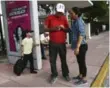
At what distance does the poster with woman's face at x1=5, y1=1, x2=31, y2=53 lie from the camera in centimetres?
814

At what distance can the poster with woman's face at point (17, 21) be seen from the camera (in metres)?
8.14

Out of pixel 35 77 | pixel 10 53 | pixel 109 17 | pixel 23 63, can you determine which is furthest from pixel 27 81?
pixel 109 17

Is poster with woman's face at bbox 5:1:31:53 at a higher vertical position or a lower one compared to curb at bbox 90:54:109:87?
higher

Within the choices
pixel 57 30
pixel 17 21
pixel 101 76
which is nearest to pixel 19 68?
pixel 17 21

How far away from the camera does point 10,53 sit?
9219 millimetres

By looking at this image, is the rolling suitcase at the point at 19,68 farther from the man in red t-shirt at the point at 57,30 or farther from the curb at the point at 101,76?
the curb at the point at 101,76

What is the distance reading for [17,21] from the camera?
8.54 m

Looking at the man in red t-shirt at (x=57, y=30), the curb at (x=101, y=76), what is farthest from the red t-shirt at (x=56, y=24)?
the curb at (x=101, y=76)

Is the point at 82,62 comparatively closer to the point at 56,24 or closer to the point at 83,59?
the point at 83,59

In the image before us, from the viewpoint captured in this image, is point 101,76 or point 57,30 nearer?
point 57,30

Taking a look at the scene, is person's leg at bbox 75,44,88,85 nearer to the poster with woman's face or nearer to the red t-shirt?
the red t-shirt

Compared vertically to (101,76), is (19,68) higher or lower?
higher

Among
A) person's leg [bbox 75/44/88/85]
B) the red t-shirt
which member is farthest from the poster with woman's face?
person's leg [bbox 75/44/88/85]

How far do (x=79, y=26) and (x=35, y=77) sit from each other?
223 centimetres
